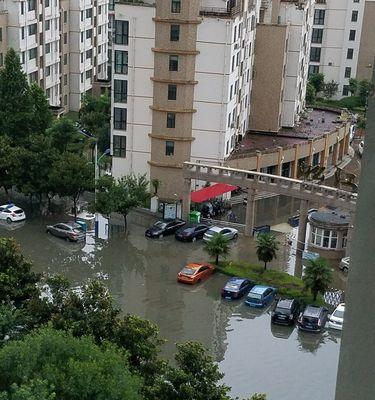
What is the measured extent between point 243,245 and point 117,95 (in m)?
9.96

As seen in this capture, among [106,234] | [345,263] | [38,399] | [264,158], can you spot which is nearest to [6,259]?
[38,399]

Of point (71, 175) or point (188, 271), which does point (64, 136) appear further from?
point (188, 271)

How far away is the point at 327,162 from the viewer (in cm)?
4384

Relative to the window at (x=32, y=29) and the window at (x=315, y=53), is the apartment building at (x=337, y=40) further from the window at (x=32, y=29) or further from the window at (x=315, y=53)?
the window at (x=32, y=29)

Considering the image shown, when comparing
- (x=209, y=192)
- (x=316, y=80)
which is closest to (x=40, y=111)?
(x=209, y=192)

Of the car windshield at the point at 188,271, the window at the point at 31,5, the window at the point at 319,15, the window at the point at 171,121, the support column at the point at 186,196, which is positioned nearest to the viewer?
the car windshield at the point at 188,271

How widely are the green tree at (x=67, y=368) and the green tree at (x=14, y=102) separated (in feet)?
77.0

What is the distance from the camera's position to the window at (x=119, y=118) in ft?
114

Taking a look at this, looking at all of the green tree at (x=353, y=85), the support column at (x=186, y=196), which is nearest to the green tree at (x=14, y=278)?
the support column at (x=186, y=196)

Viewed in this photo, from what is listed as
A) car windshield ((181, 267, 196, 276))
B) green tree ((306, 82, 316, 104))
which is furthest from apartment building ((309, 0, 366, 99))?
car windshield ((181, 267, 196, 276))

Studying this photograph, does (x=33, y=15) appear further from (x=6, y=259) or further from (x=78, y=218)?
(x=6, y=259)

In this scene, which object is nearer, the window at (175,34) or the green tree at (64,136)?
the window at (175,34)

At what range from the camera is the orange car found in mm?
26688

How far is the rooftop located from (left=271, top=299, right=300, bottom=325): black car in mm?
13765
